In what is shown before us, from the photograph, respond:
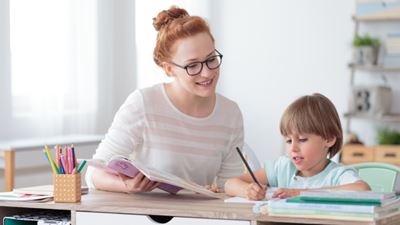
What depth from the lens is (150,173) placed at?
2051 millimetres

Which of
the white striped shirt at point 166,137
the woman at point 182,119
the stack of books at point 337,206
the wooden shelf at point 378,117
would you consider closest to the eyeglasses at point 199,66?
the woman at point 182,119

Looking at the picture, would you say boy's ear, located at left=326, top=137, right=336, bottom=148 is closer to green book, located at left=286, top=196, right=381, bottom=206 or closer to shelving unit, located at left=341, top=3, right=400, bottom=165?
green book, located at left=286, top=196, right=381, bottom=206

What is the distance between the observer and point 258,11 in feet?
18.1

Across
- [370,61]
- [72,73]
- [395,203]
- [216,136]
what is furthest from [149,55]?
[395,203]

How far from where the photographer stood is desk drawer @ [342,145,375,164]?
4938 mm

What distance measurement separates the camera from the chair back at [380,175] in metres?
2.61

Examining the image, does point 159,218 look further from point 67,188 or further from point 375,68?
point 375,68

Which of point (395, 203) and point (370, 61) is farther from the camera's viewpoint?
point (370, 61)

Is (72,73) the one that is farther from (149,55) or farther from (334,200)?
(334,200)

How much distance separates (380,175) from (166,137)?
720mm

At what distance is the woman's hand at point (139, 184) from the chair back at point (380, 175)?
74 centimetres

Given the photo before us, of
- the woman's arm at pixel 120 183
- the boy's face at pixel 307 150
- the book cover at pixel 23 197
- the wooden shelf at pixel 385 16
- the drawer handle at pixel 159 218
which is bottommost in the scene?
the drawer handle at pixel 159 218

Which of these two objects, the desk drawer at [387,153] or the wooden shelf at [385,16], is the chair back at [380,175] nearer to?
the desk drawer at [387,153]

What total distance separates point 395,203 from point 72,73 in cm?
320
